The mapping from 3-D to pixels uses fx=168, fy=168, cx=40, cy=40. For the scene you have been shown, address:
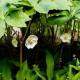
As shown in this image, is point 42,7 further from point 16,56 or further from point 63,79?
point 16,56

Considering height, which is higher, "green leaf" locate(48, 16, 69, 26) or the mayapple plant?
the mayapple plant

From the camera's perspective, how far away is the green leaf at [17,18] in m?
0.78

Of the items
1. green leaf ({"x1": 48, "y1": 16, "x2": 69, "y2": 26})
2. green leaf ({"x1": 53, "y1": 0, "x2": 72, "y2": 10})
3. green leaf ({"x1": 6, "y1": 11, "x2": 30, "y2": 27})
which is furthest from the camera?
green leaf ({"x1": 48, "y1": 16, "x2": 69, "y2": 26})

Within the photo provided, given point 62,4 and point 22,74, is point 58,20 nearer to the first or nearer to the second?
point 62,4

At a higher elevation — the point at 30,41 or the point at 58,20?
the point at 58,20

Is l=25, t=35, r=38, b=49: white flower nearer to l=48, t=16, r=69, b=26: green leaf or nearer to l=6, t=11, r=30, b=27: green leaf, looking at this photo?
l=48, t=16, r=69, b=26: green leaf

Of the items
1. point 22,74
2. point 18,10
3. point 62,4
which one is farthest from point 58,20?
point 22,74

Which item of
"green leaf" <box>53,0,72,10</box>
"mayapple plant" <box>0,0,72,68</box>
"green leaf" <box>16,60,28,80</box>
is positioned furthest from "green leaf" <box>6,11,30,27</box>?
"green leaf" <box>16,60,28,80</box>

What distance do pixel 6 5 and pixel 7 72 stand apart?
0.53 metres

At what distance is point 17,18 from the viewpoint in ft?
2.66

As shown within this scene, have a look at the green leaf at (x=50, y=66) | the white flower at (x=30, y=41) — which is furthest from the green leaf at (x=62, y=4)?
the green leaf at (x=50, y=66)

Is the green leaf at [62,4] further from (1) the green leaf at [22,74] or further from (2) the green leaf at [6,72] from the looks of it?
(2) the green leaf at [6,72]

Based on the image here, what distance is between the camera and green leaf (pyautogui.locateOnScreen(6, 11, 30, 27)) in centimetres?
78

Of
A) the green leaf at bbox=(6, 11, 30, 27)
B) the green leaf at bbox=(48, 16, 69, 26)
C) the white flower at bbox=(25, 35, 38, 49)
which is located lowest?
the white flower at bbox=(25, 35, 38, 49)
